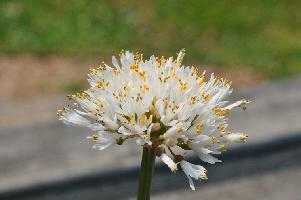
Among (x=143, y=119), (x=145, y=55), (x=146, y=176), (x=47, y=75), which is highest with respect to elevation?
(x=145, y=55)

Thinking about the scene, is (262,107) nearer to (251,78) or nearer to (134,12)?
(251,78)

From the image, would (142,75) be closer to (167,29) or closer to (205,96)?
(205,96)

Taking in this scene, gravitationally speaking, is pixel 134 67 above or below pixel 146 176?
above

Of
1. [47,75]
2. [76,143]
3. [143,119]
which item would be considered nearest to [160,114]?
[143,119]

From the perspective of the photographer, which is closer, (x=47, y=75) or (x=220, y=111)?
(x=220, y=111)

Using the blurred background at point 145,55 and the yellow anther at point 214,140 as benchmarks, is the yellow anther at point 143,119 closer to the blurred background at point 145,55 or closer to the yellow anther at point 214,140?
the yellow anther at point 214,140

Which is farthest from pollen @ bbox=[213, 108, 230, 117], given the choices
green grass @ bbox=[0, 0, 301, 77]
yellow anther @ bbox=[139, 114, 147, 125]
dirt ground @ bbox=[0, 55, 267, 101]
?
green grass @ bbox=[0, 0, 301, 77]

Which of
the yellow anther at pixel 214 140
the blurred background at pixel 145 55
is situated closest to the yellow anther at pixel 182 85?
the yellow anther at pixel 214 140
